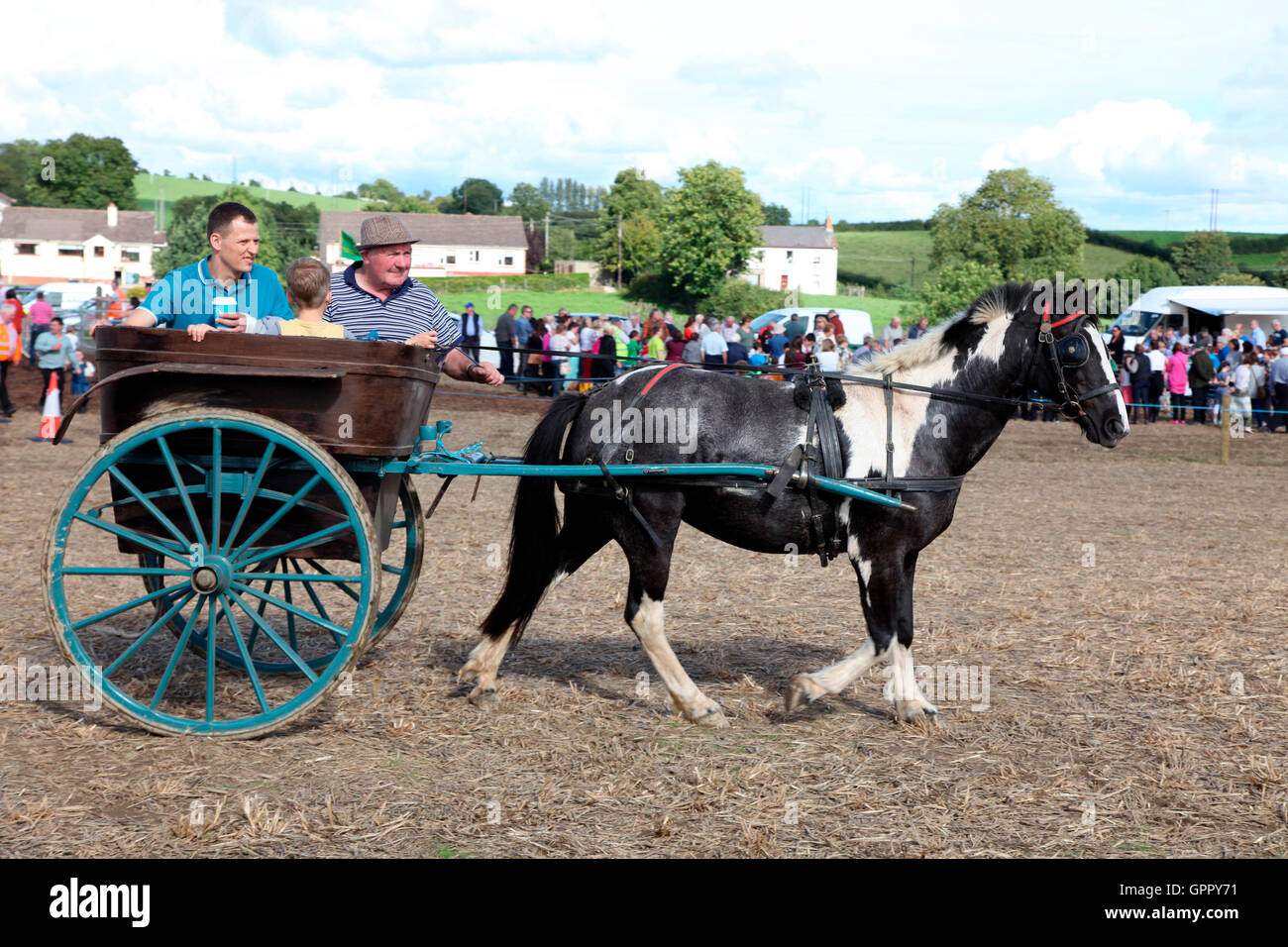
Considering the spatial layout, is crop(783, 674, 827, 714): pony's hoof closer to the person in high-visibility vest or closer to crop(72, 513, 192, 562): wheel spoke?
crop(72, 513, 192, 562): wheel spoke

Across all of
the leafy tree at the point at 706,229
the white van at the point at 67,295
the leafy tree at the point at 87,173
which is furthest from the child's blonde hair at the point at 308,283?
the leafy tree at the point at 87,173

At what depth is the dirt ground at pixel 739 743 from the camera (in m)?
4.30

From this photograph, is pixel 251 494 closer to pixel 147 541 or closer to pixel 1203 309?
pixel 147 541

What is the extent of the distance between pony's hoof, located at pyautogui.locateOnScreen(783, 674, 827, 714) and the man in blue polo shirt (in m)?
3.07

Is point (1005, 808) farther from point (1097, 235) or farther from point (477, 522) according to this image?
point (1097, 235)

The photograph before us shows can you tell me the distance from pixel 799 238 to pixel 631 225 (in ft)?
82.2

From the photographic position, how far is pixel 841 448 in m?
5.61

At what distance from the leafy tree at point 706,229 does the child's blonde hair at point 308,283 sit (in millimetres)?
70818

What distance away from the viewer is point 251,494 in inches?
197

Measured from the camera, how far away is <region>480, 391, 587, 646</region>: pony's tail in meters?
6.00

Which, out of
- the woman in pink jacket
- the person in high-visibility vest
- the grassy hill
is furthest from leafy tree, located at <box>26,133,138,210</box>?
the woman in pink jacket

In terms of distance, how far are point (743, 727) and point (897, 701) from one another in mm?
761
